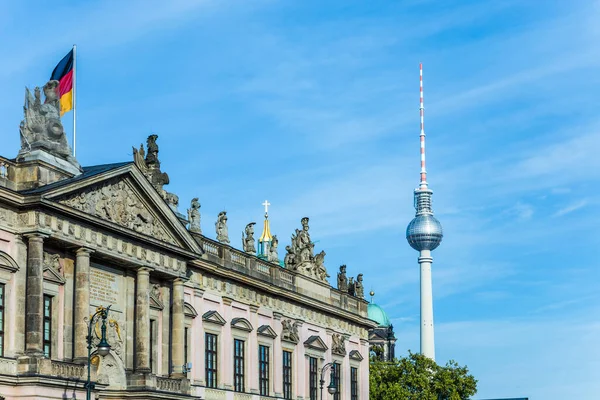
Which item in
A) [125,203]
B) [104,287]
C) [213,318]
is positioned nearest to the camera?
[104,287]

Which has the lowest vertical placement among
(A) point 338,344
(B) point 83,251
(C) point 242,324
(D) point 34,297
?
(D) point 34,297

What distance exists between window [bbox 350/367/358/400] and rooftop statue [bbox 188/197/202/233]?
2340 cm

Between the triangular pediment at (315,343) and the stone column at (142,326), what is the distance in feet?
69.7

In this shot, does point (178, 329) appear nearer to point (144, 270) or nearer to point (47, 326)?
point (144, 270)

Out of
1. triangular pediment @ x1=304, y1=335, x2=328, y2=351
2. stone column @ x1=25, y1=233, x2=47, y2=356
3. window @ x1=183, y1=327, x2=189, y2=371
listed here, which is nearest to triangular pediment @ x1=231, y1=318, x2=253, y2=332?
window @ x1=183, y1=327, x2=189, y2=371

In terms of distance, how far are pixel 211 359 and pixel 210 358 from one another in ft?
0.49

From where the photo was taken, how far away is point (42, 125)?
2066 inches

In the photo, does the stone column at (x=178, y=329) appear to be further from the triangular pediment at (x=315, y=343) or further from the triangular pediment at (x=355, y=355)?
the triangular pediment at (x=355, y=355)

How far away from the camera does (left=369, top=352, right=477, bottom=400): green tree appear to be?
111438 mm

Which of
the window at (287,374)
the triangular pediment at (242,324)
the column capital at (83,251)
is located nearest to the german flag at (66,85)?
the column capital at (83,251)

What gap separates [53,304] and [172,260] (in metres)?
9.74

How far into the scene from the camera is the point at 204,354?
2564 inches

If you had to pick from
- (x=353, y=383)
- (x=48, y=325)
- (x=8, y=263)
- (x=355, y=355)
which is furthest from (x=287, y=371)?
(x=8, y=263)

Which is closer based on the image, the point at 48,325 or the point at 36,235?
the point at 36,235
